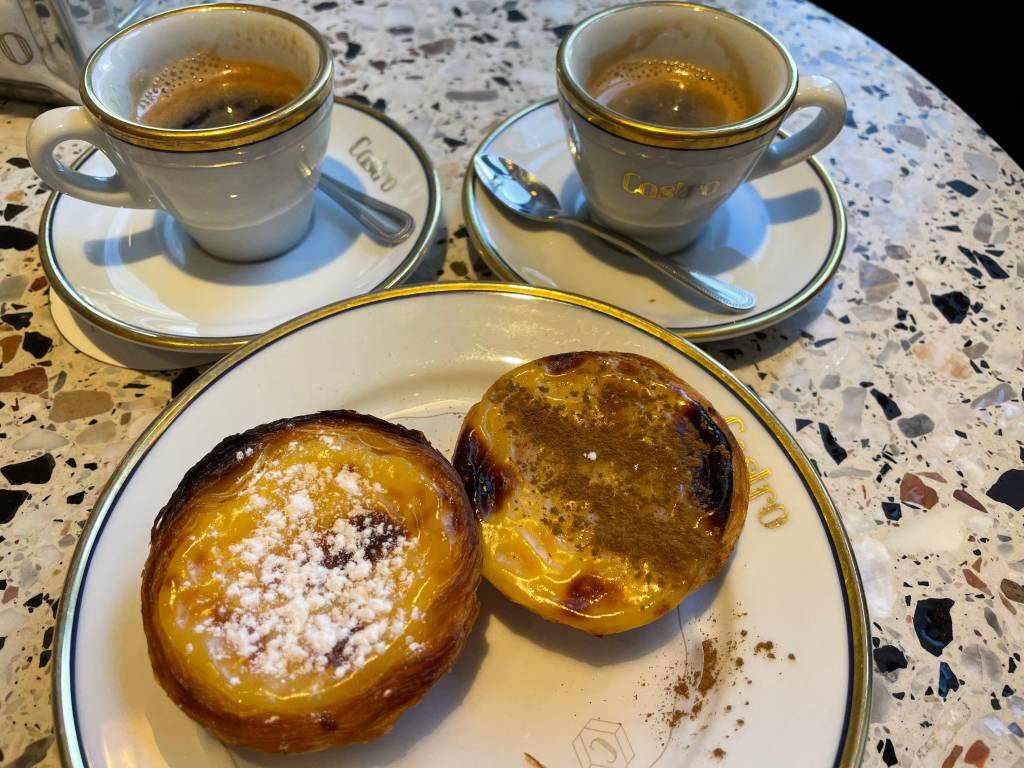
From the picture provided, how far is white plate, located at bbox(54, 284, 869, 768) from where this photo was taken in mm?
816

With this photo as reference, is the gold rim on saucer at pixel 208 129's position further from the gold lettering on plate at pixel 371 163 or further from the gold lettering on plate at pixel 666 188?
the gold lettering on plate at pixel 666 188

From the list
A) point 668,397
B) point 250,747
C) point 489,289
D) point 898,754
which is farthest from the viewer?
point 489,289

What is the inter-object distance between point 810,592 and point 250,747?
0.66m

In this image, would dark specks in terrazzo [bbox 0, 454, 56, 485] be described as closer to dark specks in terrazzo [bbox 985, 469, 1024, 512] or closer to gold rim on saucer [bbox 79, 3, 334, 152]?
gold rim on saucer [bbox 79, 3, 334, 152]

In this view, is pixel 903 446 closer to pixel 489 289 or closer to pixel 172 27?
pixel 489 289

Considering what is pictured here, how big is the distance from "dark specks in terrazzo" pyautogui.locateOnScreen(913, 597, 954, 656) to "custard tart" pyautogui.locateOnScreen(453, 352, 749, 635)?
307 millimetres

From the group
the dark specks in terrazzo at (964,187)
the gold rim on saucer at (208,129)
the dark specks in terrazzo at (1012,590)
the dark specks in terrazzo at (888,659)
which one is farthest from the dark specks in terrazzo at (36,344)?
the dark specks in terrazzo at (964,187)

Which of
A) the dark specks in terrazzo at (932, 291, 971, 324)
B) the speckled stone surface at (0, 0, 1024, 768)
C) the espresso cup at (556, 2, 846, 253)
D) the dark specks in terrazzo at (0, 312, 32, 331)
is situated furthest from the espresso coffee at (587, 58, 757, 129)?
the dark specks in terrazzo at (0, 312, 32, 331)

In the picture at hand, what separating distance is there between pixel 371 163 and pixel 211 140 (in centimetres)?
42

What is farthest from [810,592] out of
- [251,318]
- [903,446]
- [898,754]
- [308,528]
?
[251,318]

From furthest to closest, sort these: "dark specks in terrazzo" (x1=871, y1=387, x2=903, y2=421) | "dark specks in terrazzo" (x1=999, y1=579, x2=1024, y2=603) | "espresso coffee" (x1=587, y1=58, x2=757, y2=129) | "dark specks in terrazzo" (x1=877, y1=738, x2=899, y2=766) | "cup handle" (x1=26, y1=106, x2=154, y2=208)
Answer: "espresso coffee" (x1=587, y1=58, x2=757, y2=129), "dark specks in terrazzo" (x1=871, y1=387, x2=903, y2=421), "cup handle" (x1=26, y1=106, x2=154, y2=208), "dark specks in terrazzo" (x1=999, y1=579, x2=1024, y2=603), "dark specks in terrazzo" (x1=877, y1=738, x2=899, y2=766)

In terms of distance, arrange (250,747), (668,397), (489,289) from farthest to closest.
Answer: (489,289) < (668,397) < (250,747)

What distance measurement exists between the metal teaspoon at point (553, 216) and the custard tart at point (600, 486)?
0.25 meters

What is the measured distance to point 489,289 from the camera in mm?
1171
